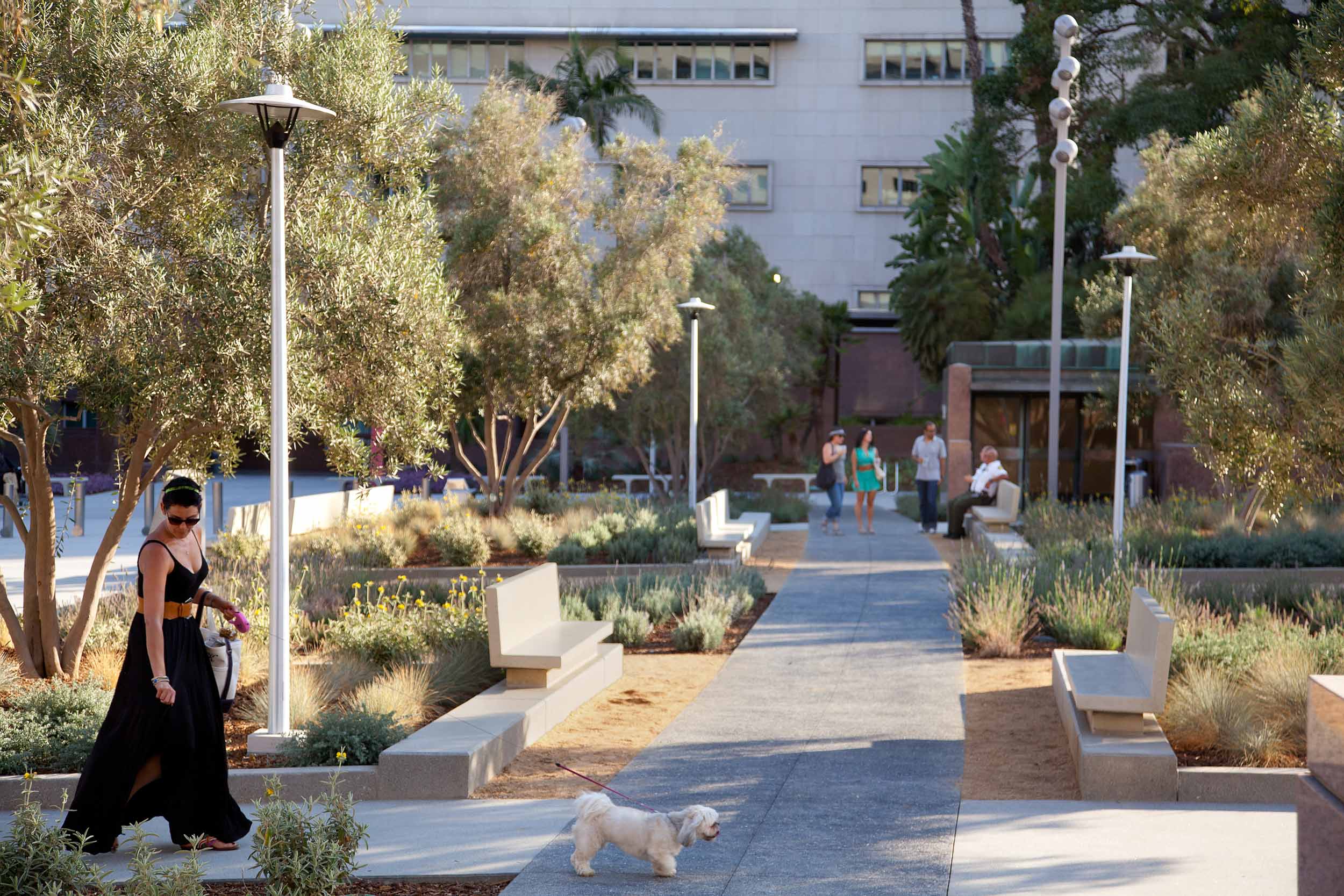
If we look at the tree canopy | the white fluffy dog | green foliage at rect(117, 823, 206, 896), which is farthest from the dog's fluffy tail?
the tree canopy

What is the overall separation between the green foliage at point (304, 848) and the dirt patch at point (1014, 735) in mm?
3377

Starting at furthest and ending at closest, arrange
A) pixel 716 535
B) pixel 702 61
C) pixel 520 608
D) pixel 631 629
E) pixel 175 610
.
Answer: pixel 702 61 < pixel 716 535 < pixel 631 629 < pixel 520 608 < pixel 175 610

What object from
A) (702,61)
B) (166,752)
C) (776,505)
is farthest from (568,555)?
(702,61)

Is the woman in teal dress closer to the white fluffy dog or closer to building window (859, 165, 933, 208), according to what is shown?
the white fluffy dog

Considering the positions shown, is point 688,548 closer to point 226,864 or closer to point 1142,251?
point 1142,251

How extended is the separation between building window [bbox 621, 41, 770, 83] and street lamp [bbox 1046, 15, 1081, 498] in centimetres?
2844

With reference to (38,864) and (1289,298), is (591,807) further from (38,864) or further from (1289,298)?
(1289,298)

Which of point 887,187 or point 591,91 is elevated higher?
point 591,91

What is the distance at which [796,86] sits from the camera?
160ft

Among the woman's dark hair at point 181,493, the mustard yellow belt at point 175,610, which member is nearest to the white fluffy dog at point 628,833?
the mustard yellow belt at point 175,610

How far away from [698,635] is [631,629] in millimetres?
678

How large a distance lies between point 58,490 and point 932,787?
91.4 feet

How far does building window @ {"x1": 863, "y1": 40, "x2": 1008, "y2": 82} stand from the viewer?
159 feet

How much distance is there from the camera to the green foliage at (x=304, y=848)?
194 inches
